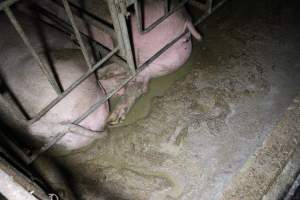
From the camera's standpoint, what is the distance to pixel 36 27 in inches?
106

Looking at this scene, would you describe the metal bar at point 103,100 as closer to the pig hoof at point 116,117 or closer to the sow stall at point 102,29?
the sow stall at point 102,29

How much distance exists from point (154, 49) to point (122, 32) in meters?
0.43

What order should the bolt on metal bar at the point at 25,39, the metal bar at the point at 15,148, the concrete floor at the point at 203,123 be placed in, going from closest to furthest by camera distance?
the bolt on metal bar at the point at 25,39, the metal bar at the point at 15,148, the concrete floor at the point at 203,123

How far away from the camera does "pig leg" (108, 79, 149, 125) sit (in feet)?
8.37

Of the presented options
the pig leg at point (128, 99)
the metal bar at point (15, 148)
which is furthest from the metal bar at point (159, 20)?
the metal bar at point (15, 148)

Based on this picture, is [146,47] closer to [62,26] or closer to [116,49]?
[116,49]

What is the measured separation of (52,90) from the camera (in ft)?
7.33

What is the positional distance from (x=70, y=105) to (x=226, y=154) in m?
1.18

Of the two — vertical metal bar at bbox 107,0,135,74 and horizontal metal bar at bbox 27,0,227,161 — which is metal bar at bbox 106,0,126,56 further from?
horizontal metal bar at bbox 27,0,227,161

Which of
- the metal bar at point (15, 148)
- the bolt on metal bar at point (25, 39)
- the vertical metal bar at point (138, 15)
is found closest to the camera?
the bolt on metal bar at point (25, 39)

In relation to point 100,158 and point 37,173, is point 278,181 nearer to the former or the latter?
point 100,158

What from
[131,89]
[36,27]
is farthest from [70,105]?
[36,27]

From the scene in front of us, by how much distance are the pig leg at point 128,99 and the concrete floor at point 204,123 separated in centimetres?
6

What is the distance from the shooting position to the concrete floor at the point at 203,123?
2221mm
